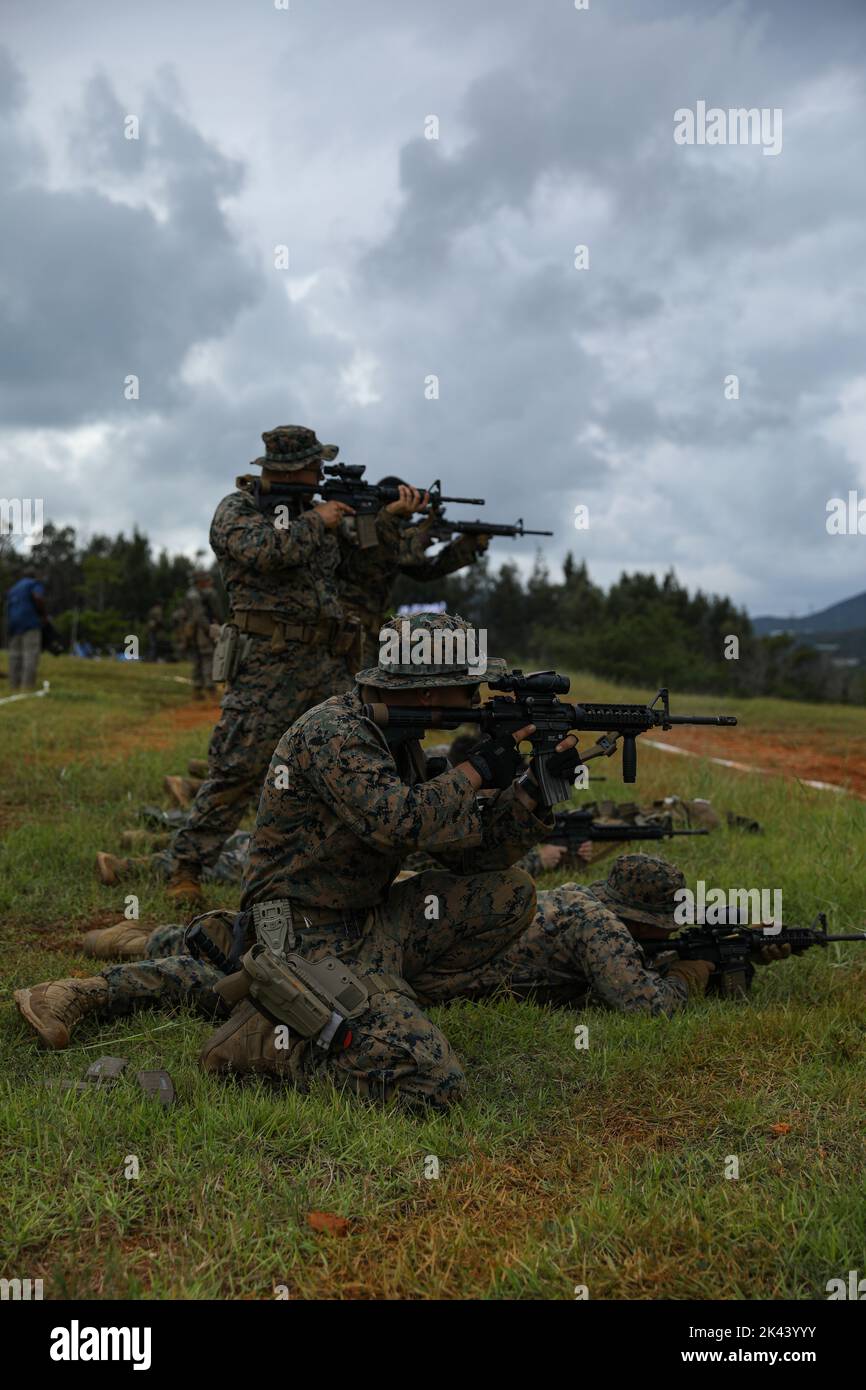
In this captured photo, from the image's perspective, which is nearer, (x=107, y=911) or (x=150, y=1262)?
(x=150, y=1262)

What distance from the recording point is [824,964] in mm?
5645

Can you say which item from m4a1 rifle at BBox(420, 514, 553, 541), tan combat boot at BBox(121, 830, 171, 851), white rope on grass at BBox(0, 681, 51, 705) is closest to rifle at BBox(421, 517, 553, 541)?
m4a1 rifle at BBox(420, 514, 553, 541)

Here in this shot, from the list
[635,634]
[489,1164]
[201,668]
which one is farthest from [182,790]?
[635,634]

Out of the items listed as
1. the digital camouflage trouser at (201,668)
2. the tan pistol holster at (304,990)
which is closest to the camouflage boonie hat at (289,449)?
the tan pistol holster at (304,990)

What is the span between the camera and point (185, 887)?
21.0 ft

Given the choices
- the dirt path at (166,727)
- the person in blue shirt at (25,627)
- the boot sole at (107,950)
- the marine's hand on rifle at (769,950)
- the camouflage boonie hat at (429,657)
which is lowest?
the boot sole at (107,950)

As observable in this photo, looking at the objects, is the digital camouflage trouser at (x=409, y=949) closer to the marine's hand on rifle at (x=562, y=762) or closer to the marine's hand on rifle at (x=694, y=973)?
the marine's hand on rifle at (x=562, y=762)

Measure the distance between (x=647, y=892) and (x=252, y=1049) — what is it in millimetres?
2058

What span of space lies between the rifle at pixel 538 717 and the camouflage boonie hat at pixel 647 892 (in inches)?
35.8

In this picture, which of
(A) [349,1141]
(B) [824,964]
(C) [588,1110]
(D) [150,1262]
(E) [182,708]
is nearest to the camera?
(D) [150,1262]

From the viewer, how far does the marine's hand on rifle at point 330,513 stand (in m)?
6.71
